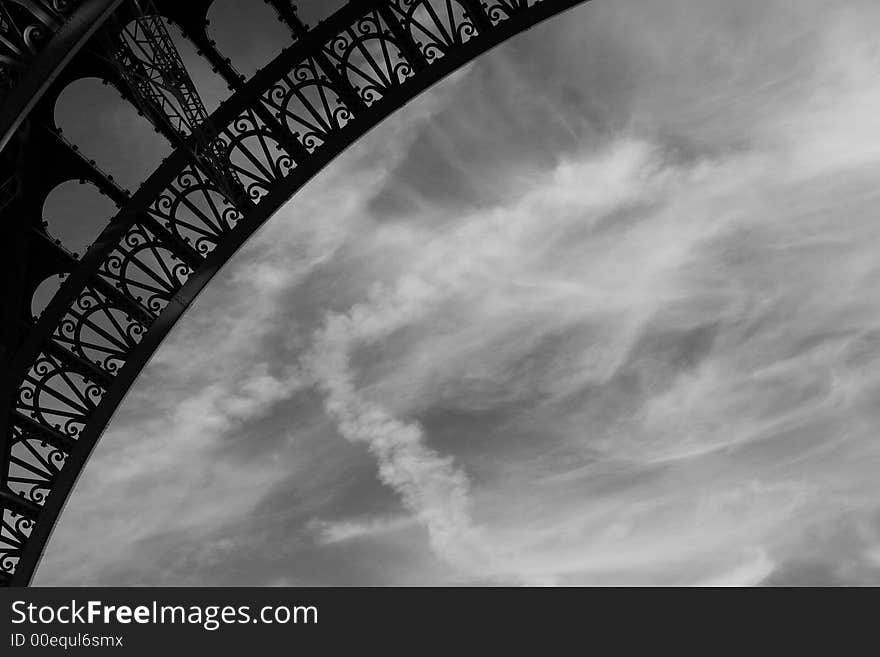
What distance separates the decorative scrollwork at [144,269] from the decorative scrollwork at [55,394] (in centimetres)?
194

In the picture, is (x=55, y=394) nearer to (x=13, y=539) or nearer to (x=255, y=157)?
(x=13, y=539)

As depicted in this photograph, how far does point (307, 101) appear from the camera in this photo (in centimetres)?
1611

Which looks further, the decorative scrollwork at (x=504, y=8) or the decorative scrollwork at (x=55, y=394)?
the decorative scrollwork at (x=55, y=394)

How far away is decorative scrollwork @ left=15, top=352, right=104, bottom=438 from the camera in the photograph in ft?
53.3

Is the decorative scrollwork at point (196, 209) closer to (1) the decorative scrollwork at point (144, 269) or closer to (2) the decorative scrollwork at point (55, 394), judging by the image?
(1) the decorative scrollwork at point (144, 269)

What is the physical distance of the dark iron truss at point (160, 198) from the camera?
15.4 meters

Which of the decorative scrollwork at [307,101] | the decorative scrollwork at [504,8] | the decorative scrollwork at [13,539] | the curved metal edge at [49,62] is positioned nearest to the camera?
the curved metal edge at [49,62]

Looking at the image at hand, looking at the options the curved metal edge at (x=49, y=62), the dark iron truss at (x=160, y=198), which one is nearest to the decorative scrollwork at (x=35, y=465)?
the dark iron truss at (x=160, y=198)

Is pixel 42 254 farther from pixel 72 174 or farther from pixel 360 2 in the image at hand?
pixel 360 2

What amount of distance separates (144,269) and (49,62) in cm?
618

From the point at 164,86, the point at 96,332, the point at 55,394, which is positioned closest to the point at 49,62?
the point at 164,86

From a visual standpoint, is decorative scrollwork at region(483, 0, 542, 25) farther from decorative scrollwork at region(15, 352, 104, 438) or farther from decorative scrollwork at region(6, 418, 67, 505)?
decorative scrollwork at region(6, 418, 67, 505)

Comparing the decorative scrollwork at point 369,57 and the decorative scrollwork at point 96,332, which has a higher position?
the decorative scrollwork at point 369,57

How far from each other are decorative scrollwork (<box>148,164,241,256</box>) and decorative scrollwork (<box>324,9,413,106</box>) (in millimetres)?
3389
